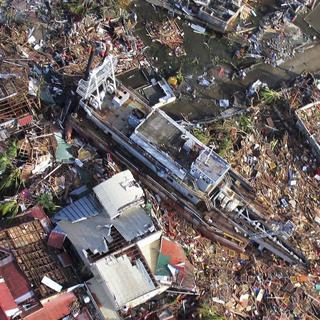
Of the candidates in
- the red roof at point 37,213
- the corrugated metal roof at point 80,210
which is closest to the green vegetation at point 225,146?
the corrugated metal roof at point 80,210

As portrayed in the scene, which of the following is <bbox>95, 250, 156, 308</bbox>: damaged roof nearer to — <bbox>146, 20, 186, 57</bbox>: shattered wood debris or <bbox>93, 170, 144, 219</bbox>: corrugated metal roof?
<bbox>93, 170, 144, 219</bbox>: corrugated metal roof

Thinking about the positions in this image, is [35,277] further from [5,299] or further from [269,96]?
[269,96]

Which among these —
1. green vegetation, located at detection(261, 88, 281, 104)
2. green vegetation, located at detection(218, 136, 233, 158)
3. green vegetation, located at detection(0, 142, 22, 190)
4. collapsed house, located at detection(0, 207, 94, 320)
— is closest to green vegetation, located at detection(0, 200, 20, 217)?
collapsed house, located at detection(0, 207, 94, 320)

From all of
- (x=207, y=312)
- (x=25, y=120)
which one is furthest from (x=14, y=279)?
(x=207, y=312)

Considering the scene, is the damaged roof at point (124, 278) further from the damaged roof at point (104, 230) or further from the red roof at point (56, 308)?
the red roof at point (56, 308)

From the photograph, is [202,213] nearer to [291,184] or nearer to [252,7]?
[291,184]

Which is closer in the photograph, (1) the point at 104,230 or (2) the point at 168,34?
(1) the point at 104,230
